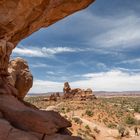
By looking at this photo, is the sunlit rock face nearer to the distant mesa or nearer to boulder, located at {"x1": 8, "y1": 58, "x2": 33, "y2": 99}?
boulder, located at {"x1": 8, "y1": 58, "x2": 33, "y2": 99}

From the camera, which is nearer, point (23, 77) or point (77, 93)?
point (23, 77)

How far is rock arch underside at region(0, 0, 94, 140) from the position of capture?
12758 millimetres

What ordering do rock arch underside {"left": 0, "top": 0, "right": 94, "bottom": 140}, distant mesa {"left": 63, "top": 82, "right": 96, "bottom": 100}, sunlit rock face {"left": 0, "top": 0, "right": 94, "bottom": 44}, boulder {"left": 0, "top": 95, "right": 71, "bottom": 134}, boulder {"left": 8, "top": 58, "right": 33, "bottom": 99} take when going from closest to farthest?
rock arch underside {"left": 0, "top": 0, "right": 94, "bottom": 140}
boulder {"left": 0, "top": 95, "right": 71, "bottom": 134}
sunlit rock face {"left": 0, "top": 0, "right": 94, "bottom": 44}
boulder {"left": 8, "top": 58, "right": 33, "bottom": 99}
distant mesa {"left": 63, "top": 82, "right": 96, "bottom": 100}

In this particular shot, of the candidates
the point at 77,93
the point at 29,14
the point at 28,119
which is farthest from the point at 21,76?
the point at 77,93

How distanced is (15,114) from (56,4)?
8280mm

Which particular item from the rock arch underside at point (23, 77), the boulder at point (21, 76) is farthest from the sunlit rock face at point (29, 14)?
the boulder at point (21, 76)

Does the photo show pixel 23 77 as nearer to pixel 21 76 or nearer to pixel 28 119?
pixel 21 76

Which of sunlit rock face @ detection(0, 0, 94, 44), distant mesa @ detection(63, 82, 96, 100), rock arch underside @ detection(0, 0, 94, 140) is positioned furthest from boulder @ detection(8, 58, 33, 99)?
distant mesa @ detection(63, 82, 96, 100)

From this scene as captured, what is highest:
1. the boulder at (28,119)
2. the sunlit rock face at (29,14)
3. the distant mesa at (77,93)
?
the sunlit rock face at (29,14)

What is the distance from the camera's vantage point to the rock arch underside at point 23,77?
502 inches

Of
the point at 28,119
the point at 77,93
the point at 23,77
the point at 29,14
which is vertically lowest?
the point at 28,119

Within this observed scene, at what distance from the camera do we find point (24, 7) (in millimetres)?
16984

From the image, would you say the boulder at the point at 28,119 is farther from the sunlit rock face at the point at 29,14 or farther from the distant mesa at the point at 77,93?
the distant mesa at the point at 77,93

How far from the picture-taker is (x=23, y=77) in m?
23.9
